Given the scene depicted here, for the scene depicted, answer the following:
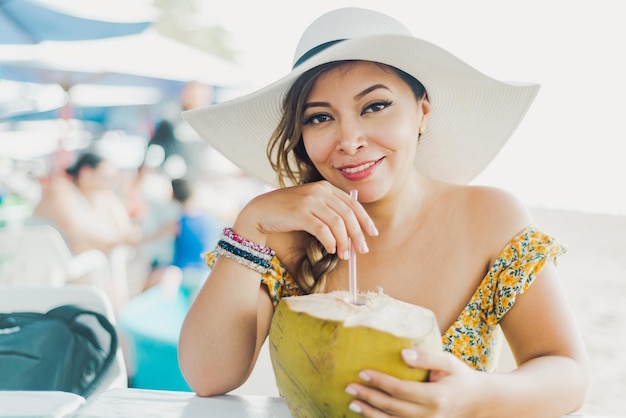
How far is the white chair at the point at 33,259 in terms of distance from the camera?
2.80 m

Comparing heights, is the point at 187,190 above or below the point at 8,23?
below

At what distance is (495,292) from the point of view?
45.8 inches

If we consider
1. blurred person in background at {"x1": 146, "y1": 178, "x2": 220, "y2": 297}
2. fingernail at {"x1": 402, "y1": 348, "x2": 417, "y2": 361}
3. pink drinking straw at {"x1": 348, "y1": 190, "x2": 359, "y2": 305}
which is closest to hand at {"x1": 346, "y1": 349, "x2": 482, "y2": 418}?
fingernail at {"x1": 402, "y1": 348, "x2": 417, "y2": 361}

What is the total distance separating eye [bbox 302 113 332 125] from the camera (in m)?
1.17

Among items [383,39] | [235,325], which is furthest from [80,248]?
[383,39]

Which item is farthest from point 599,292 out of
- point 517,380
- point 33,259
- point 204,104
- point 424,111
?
point 517,380

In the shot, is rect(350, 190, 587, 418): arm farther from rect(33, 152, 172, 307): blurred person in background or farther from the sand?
rect(33, 152, 172, 307): blurred person in background

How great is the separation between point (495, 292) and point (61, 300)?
1083 mm

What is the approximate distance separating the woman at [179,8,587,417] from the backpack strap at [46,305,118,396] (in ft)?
1.47

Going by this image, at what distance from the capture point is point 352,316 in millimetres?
727

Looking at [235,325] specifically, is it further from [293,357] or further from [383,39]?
[383,39]

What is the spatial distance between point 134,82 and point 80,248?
298cm

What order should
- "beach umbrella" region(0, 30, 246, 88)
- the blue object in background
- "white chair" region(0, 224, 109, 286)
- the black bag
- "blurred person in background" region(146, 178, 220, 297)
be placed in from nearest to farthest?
the black bag, the blue object in background, "white chair" region(0, 224, 109, 286), "blurred person in background" region(146, 178, 220, 297), "beach umbrella" region(0, 30, 246, 88)

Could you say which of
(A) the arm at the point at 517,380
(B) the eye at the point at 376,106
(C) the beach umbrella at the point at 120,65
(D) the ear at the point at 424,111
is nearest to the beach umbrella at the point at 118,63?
(C) the beach umbrella at the point at 120,65
